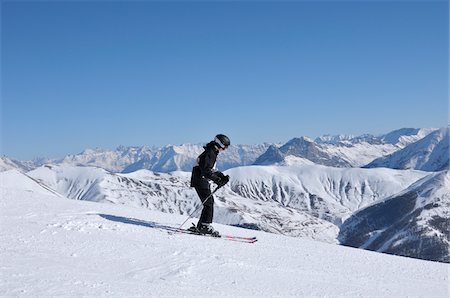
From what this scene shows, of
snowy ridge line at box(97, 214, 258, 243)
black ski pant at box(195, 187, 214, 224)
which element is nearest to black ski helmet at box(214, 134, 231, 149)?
black ski pant at box(195, 187, 214, 224)

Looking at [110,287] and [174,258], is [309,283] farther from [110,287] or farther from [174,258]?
[110,287]

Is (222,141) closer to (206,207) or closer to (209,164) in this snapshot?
(209,164)

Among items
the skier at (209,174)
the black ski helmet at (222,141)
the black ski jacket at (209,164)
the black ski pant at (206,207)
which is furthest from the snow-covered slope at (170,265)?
the black ski helmet at (222,141)

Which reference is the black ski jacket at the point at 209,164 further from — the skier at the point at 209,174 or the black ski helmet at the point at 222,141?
the black ski helmet at the point at 222,141

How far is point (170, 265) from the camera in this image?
9.23 m

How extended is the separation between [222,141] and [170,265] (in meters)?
4.95

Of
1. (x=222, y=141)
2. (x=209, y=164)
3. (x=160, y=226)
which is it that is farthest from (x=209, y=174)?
(x=160, y=226)

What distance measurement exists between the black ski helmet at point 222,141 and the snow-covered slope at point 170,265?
113 inches

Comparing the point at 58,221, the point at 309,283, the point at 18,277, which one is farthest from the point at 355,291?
the point at 58,221

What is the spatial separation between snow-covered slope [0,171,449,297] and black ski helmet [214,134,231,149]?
9.44 feet

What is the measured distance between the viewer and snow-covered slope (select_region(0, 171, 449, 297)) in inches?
301

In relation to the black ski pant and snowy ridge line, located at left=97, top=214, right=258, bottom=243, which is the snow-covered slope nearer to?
snowy ridge line, located at left=97, top=214, right=258, bottom=243

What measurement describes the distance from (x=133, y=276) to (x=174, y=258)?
165cm

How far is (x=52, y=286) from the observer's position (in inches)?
281
